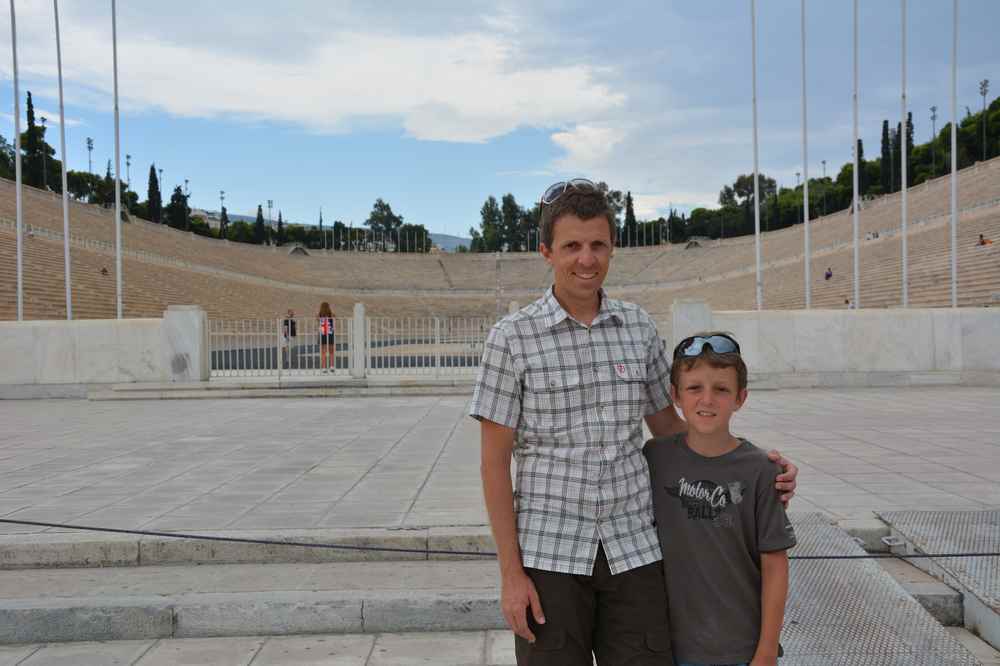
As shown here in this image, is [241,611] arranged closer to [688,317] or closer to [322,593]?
[322,593]

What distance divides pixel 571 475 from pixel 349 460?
559 centimetres

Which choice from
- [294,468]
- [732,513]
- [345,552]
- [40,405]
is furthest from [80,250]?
[732,513]

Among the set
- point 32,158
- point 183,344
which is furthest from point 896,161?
point 32,158

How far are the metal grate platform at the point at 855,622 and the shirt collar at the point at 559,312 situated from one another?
1.81 m

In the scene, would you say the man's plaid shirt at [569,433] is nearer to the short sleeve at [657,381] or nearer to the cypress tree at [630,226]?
the short sleeve at [657,381]

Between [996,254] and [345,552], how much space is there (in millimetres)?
31633

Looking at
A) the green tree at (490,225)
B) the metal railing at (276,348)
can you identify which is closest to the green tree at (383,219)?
the green tree at (490,225)

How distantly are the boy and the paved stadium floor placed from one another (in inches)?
116

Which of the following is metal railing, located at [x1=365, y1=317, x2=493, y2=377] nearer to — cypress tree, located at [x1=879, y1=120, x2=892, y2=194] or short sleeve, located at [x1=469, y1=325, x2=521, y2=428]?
short sleeve, located at [x1=469, y1=325, x2=521, y2=428]

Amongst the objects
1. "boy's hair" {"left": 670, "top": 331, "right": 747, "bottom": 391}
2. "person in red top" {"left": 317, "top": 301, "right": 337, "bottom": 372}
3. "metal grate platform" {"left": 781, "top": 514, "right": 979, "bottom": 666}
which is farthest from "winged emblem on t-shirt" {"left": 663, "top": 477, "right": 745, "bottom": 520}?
"person in red top" {"left": 317, "top": 301, "right": 337, "bottom": 372}

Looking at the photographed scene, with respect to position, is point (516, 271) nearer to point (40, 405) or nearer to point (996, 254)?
point (996, 254)

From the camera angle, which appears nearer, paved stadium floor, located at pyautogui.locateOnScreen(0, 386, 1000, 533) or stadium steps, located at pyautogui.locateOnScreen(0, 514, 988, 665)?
stadium steps, located at pyautogui.locateOnScreen(0, 514, 988, 665)

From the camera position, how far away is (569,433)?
1.82m

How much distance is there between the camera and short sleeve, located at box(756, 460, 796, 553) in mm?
1811
